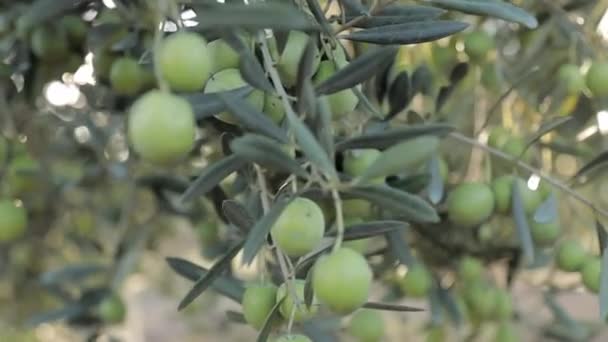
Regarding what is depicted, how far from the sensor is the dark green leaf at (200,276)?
0.64 m

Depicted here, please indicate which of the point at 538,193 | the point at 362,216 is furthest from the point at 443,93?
the point at 362,216

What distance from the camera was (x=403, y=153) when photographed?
0.38 meters

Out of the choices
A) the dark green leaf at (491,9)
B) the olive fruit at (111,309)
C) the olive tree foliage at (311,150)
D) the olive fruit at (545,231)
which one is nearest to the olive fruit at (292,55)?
the olive tree foliage at (311,150)

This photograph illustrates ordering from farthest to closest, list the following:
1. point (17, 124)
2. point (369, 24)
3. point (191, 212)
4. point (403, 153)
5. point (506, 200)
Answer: point (191, 212) < point (17, 124) < point (506, 200) < point (369, 24) < point (403, 153)

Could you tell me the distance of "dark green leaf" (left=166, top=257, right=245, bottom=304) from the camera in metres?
0.64

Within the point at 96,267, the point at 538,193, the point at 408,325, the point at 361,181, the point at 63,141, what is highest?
the point at 361,181

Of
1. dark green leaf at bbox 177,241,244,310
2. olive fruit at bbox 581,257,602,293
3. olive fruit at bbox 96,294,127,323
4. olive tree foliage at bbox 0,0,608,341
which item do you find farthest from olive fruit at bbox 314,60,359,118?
olive fruit at bbox 96,294,127,323

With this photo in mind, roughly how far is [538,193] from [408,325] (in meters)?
0.83

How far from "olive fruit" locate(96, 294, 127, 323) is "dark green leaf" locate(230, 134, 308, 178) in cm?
66

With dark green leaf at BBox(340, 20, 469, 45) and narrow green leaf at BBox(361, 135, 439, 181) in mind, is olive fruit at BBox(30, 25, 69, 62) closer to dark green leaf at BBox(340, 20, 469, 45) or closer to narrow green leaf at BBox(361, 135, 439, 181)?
dark green leaf at BBox(340, 20, 469, 45)

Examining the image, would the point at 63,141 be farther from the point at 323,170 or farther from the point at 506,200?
the point at 323,170

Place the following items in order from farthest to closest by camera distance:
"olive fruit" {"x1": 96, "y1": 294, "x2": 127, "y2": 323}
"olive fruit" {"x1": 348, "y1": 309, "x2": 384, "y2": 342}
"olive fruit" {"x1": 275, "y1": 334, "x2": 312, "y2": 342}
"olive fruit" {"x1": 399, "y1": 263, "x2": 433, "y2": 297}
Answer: "olive fruit" {"x1": 96, "y1": 294, "x2": 127, "y2": 323}, "olive fruit" {"x1": 399, "y1": 263, "x2": 433, "y2": 297}, "olive fruit" {"x1": 348, "y1": 309, "x2": 384, "y2": 342}, "olive fruit" {"x1": 275, "y1": 334, "x2": 312, "y2": 342}

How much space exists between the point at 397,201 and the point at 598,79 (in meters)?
0.36

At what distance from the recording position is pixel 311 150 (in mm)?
408
